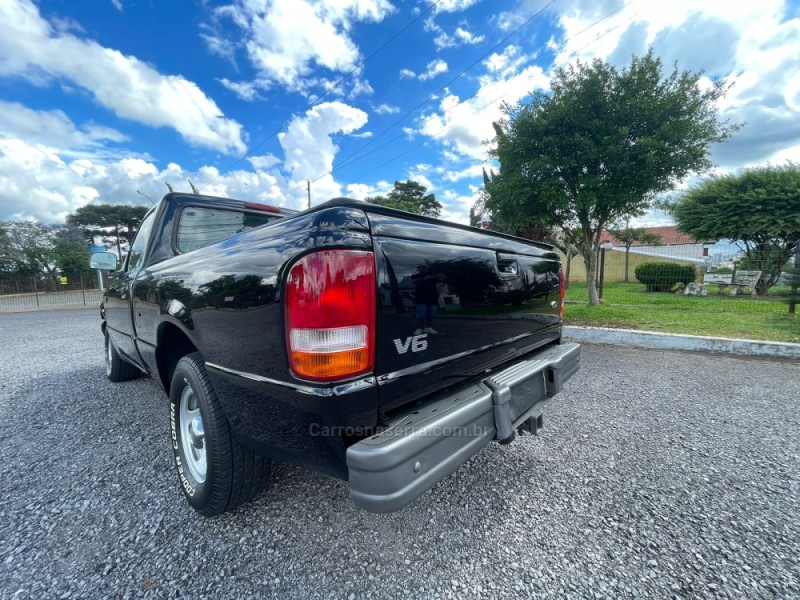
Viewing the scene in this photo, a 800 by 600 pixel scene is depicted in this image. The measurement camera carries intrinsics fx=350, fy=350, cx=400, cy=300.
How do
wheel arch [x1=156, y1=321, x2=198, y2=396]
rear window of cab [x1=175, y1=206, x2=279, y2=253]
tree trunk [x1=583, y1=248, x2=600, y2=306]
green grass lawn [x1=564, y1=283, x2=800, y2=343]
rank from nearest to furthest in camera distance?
wheel arch [x1=156, y1=321, x2=198, y2=396] < rear window of cab [x1=175, y1=206, x2=279, y2=253] < green grass lawn [x1=564, y1=283, x2=800, y2=343] < tree trunk [x1=583, y1=248, x2=600, y2=306]

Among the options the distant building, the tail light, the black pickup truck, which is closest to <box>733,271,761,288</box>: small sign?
the distant building

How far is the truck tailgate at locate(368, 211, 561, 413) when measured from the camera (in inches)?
55.0

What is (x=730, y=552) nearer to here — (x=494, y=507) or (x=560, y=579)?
(x=560, y=579)

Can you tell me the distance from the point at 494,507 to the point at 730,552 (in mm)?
1041

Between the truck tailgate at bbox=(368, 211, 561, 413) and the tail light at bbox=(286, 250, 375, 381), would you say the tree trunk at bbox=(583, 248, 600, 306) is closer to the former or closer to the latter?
the truck tailgate at bbox=(368, 211, 561, 413)

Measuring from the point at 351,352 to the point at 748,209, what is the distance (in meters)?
16.9

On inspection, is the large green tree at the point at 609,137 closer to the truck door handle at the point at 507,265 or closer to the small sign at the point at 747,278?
the small sign at the point at 747,278

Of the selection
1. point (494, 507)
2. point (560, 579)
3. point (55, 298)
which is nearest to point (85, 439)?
point (494, 507)

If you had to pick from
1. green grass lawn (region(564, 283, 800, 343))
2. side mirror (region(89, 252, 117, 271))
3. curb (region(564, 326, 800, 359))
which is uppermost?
side mirror (region(89, 252, 117, 271))

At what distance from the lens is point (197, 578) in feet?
4.97

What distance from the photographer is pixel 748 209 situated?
1225 centimetres

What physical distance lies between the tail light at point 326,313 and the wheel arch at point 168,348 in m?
1.23

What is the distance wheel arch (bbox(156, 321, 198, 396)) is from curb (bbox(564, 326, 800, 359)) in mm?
5877

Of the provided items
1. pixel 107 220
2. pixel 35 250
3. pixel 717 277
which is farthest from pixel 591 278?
pixel 107 220
